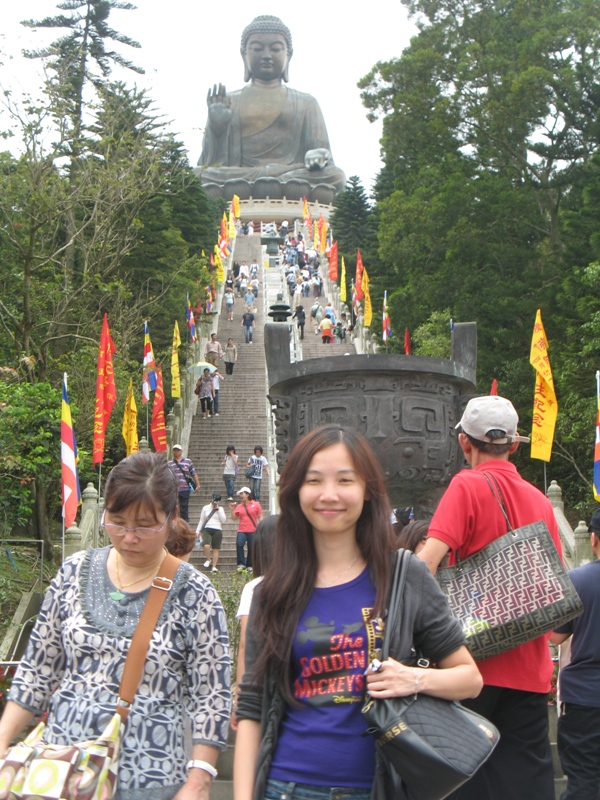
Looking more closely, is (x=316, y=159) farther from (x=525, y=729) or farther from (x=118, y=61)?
(x=525, y=729)

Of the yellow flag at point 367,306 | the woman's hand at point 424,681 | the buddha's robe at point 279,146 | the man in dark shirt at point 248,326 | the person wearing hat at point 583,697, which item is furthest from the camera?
the buddha's robe at point 279,146

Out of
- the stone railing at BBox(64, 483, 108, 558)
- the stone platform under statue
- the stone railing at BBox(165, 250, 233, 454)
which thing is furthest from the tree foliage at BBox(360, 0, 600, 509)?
the stone platform under statue

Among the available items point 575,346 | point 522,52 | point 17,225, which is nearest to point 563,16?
point 522,52

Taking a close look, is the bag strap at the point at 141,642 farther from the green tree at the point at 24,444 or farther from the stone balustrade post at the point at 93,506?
the stone balustrade post at the point at 93,506

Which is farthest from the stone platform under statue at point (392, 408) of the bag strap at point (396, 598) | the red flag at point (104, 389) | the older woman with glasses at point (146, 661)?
the red flag at point (104, 389)

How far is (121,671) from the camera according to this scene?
2.90 m

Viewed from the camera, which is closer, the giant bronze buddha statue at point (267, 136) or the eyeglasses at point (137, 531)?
the eyeglasses at point (137, 531)

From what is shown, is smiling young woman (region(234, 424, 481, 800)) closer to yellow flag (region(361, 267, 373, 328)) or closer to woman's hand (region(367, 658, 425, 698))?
woman's hand (region(367, 658, 425, 698))

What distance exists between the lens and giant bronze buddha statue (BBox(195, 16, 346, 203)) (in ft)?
187

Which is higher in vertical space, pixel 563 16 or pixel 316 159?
pixel 316 159

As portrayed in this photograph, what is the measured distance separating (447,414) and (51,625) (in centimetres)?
415

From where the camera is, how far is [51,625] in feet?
9.96

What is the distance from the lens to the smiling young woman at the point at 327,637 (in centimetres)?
260

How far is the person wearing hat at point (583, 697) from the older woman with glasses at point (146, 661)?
1506 millimetres
